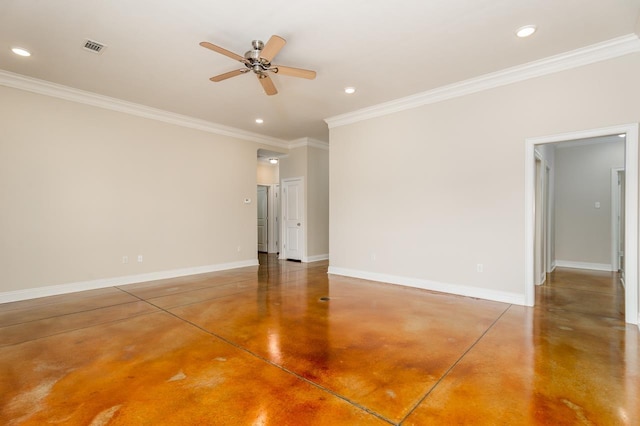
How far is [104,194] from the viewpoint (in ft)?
17.4

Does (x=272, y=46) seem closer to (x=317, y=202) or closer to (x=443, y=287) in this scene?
(x=443, y=287)

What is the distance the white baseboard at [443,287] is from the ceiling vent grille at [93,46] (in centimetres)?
510

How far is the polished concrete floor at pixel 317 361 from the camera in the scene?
1.96 metres

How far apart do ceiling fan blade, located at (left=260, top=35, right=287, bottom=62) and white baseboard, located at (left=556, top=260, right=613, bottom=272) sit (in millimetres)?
7872

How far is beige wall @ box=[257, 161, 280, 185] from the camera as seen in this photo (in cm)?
979

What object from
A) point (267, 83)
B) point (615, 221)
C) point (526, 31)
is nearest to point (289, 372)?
point (267, 83)

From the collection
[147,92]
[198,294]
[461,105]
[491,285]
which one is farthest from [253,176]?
[491,285]

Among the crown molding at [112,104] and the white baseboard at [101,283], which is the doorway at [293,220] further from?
the white baseboard at [101,283]

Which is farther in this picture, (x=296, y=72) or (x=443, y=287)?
(x=443, y=287)

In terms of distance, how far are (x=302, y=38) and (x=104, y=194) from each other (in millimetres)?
4281

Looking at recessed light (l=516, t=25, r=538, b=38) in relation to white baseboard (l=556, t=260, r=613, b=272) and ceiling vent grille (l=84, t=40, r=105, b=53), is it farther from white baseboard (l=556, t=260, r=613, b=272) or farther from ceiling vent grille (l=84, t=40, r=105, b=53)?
white baseboard (l=556, t=260, r=613, b=272)

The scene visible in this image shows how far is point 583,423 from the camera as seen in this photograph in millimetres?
1834

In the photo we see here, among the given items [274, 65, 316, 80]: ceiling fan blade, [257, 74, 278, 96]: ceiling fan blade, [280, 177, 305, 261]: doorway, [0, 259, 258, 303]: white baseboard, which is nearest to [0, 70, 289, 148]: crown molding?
[280, 177, 305, 261]: doorway

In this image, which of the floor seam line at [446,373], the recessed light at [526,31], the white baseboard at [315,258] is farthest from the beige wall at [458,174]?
the white baseboard at [315,258]
